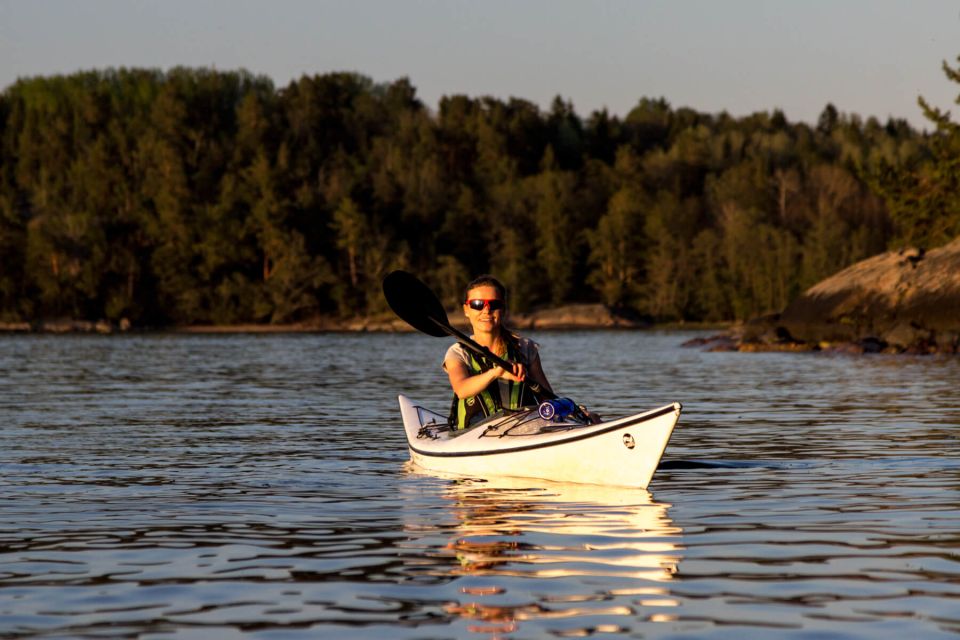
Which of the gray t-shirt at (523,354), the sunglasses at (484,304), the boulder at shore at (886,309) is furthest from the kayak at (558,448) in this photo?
the boulder at shore at (886,309)

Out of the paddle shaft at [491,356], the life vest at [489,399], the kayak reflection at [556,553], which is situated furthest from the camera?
the life vest at [489,399]

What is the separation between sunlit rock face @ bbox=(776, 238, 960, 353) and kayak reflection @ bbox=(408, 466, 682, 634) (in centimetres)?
3266

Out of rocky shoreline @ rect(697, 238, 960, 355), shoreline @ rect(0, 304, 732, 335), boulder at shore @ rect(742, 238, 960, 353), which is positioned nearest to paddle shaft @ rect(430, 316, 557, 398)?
rocky shoreline @ rect(697, 238, 960, 355)

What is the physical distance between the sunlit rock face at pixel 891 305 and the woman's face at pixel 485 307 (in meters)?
32.0

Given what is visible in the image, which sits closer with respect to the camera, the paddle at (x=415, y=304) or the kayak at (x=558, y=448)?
the kayak at (x=558, y=448)

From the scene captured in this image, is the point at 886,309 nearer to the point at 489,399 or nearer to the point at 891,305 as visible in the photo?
the point at 891,305

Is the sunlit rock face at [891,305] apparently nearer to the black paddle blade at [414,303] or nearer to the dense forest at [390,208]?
the black paddle blade at [414,303]

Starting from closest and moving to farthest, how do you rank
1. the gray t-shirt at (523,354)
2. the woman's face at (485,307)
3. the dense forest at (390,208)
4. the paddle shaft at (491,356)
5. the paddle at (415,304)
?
the paddle shaft at (491,356) < the woman's face at (485,307) < the gray t-shirt at (523,354) < the paddle at (415,304) < the dense forest at (390,208)

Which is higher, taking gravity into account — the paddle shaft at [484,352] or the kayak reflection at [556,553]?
the paddle shaft at [484,352]

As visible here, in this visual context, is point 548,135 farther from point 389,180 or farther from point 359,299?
point 359,299

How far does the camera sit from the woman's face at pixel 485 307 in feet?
39.3

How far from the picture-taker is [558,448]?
11641mm

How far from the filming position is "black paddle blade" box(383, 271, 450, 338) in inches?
546

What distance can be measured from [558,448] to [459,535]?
2.34m
